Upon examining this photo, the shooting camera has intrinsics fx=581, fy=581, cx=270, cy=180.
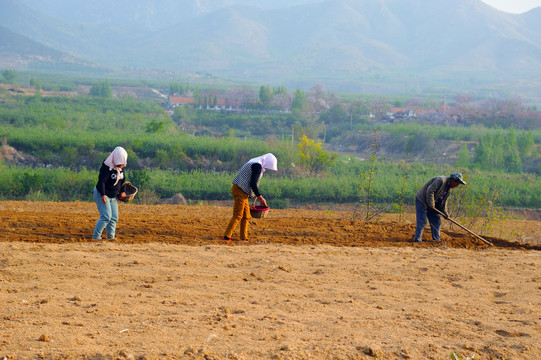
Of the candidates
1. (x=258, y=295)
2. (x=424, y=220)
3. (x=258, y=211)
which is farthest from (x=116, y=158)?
(x=424, y=220)

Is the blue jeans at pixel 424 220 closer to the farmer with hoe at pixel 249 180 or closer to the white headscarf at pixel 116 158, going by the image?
the farmer with hoe at pixel 249 180

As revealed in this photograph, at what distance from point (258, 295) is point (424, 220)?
453cm

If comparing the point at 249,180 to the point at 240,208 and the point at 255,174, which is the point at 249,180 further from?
the point at 240,208

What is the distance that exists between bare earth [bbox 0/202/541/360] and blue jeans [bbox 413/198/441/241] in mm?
288

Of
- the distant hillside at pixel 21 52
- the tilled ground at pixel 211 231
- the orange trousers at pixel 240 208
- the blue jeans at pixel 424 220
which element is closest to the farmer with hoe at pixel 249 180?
the orange trousers at pixel 240 208

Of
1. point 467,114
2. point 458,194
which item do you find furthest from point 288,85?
point 458,194

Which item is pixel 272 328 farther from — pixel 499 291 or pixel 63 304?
pixel 499 291

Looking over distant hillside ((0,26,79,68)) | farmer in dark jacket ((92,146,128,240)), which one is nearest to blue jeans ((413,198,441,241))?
farmer in dark jacket ((92,146,128,240))

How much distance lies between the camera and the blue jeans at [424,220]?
10055 millimetres

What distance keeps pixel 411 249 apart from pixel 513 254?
1796 mm

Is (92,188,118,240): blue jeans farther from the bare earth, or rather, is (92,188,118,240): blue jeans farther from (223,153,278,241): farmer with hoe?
(223,153,278,241): farmer with hoe

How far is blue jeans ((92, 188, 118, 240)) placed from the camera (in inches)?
334

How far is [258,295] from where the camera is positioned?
22.4ft

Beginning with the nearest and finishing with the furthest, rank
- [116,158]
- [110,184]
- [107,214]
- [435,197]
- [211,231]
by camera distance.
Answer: [116,158] → [110,184] → [107,214] → [435,197] → [211,231]
